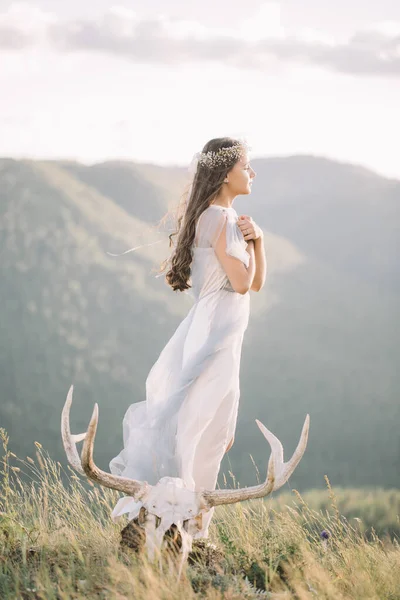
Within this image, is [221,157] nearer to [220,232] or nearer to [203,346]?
[220,232]

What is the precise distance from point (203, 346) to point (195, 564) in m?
1.16

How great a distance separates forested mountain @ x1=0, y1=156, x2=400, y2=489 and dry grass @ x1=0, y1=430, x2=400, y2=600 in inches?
1262

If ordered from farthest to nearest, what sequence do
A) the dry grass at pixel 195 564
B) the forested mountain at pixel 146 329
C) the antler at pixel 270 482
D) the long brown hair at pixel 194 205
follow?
the forested mountain at pixel 146 329
the long brown hair at pixel 194 205
the antler at pixel 270 482
the dry grass at pixel 195 564

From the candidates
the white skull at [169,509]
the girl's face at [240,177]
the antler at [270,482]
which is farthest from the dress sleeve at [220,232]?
the white skull at [169,509]

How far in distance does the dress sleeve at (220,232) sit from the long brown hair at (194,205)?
0.07 m

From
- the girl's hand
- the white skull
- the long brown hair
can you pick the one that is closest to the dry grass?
the white skull

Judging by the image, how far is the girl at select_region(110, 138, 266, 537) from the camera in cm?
445

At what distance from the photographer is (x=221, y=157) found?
15.5 ft

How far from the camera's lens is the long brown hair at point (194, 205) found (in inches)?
184

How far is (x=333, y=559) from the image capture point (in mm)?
4543

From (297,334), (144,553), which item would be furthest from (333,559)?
(297,334)

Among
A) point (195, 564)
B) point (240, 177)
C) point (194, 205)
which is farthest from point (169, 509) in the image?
point (240, 177)

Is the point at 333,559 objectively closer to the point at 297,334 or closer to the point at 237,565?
the point at 237,565

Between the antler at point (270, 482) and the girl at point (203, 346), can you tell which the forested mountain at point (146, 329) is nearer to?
the girl at point (203, 346)
